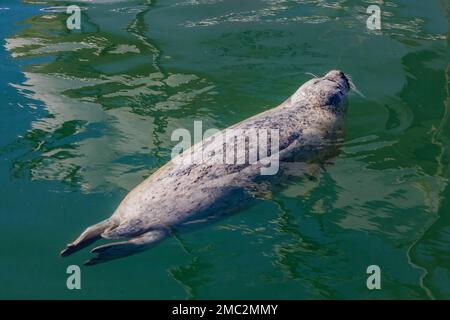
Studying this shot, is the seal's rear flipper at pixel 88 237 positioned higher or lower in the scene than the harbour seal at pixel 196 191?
lower

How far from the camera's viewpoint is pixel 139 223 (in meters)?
4.18

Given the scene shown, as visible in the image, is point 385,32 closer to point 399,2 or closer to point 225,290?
point 399,2

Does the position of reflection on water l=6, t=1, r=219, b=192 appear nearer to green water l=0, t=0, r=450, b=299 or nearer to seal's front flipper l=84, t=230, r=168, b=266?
green water l=0, t=0, r=450, b=299

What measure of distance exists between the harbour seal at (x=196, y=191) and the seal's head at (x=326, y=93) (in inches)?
17.5

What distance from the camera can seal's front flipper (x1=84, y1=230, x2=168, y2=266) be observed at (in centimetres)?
389

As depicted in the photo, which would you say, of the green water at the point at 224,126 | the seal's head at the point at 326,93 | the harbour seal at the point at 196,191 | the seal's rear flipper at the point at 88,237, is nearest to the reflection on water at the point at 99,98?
the green water at the point at 224,126

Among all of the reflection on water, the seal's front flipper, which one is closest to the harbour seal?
the seal's front flipper

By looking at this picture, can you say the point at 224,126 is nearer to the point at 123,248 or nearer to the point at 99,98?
the point at 99,98

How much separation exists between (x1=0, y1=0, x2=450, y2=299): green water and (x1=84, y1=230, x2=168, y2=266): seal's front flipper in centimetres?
18

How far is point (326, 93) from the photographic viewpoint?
592cm

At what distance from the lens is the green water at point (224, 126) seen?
420 centimetres

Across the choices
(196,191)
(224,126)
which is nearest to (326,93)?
(224,126)

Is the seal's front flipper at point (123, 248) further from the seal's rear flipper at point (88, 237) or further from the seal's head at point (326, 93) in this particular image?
the seal's head at point (326, 93)

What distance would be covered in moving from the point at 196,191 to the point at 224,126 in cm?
153
